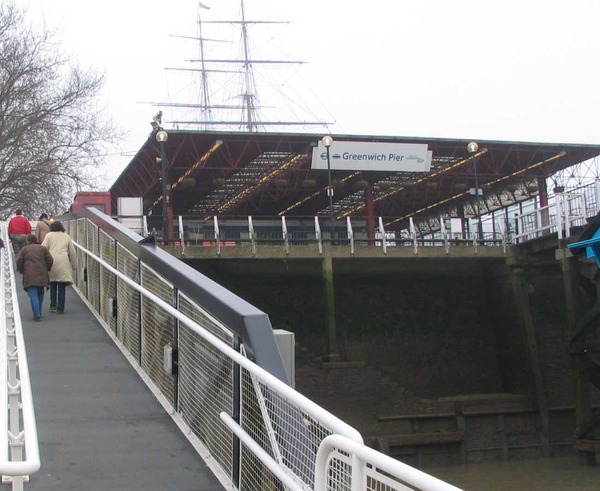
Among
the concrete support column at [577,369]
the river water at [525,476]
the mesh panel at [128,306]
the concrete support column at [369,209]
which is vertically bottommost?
the river water at [525,476]

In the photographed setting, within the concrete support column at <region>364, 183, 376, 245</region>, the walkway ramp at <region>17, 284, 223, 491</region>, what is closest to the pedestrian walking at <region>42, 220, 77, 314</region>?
the walkway ramp at <region>17, 284, 223, 491</region>

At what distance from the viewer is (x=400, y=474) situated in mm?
2311

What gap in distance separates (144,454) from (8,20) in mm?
30711

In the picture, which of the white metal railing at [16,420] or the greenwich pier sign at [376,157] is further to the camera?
the greenwich pier sign at [376,157]

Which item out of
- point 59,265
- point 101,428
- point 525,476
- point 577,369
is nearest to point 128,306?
point 101,428

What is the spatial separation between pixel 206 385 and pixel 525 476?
672 inches

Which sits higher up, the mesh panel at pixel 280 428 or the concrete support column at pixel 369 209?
the concrete support column at pixel 369 209

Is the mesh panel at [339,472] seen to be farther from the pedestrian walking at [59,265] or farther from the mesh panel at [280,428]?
the pedestrian walking at [59,265]

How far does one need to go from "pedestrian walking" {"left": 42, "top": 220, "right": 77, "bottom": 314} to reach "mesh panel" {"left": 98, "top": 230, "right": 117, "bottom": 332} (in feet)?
2.27

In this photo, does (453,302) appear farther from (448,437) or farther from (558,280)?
(448,437)

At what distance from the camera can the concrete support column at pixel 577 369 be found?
20.9 m

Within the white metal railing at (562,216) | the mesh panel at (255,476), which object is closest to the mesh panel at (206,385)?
the mesh panel at (255,476)

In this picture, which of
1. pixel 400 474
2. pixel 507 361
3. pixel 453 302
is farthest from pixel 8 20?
pixel 400 474

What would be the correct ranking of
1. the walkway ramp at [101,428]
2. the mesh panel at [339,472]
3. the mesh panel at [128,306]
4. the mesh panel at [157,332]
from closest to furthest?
the mesh panel at [339,472] → the walkway ramp at [101,428] → the mesh panel at [157,332] → the mesh panel at [128,306]
